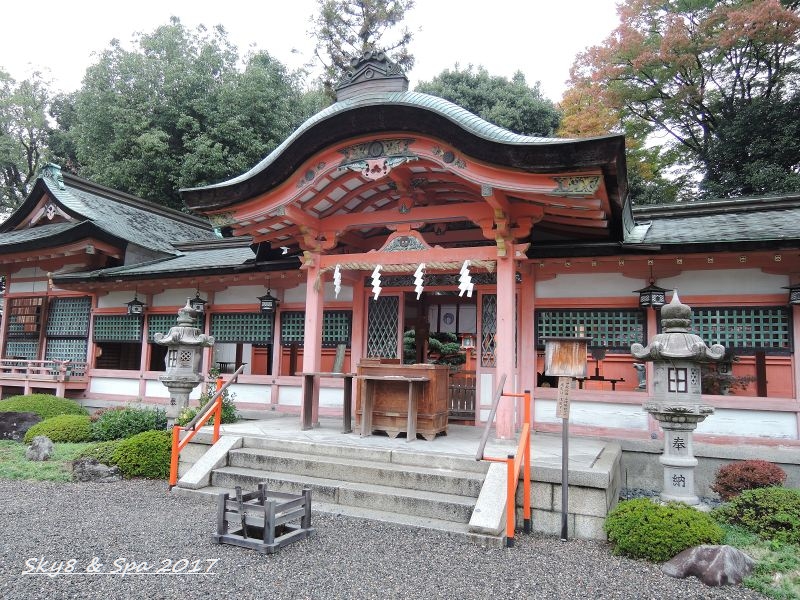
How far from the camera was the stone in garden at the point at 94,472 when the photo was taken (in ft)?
26.7

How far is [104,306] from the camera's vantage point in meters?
14.0

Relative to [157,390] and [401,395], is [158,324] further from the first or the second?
[401,395]

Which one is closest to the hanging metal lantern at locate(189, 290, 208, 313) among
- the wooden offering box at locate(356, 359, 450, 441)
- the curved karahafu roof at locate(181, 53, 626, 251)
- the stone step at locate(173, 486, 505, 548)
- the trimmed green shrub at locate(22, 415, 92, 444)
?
the trimmed green shrub at locate(22, 415, 92, 444)

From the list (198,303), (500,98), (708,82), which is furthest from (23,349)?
(708,82)

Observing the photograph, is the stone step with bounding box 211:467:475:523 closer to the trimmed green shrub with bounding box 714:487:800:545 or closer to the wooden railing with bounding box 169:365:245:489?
the wooden railing with bounding box 169:365:245:489

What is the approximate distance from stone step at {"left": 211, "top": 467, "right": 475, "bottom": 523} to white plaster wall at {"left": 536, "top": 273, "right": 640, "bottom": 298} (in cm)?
438

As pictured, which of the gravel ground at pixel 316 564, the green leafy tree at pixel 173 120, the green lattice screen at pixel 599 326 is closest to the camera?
the gravel ground at pixel 316 564

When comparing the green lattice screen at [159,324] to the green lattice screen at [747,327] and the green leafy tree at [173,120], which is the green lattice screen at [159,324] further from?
the green leafy tree at [173,120]

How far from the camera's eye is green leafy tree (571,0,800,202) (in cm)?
2077

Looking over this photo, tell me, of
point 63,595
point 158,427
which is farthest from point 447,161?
point 158,427

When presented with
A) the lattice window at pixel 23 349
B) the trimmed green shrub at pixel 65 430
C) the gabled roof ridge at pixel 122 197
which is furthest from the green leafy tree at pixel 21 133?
the trimmed green shrub at pixel 65 430

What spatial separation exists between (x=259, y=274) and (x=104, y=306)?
17.0ft

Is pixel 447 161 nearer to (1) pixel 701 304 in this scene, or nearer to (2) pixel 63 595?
(1) pixel 701 304

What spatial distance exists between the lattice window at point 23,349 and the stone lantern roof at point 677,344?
15.3m
